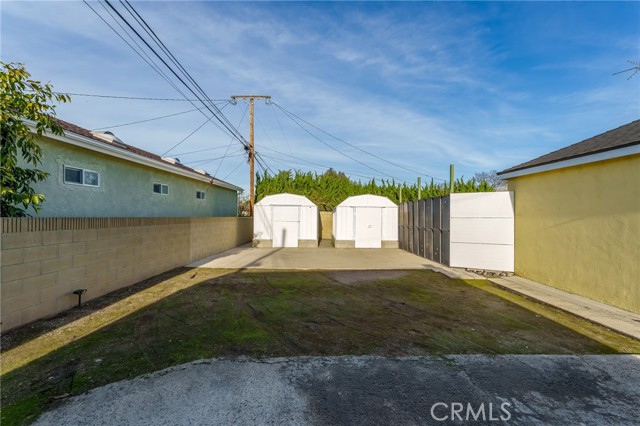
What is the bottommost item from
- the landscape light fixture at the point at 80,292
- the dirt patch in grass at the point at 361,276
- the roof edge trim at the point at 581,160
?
the dirt patch in grass at the point at 361,276

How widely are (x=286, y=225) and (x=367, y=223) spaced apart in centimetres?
468

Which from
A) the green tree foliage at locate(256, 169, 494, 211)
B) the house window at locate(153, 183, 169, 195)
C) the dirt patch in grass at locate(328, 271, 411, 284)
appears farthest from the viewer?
the green tree foliage at locate(256, 169, 494, 211)

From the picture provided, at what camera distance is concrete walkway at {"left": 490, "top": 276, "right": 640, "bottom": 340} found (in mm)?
4582

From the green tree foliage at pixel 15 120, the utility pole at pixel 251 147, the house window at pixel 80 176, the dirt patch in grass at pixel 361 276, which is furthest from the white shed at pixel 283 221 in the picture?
the green tree foliage at pixel 15 120

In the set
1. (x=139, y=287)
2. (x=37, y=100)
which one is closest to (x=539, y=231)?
(x=139, y=287)

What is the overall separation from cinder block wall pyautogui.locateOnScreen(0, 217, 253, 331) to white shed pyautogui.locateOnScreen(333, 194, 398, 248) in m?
9.18

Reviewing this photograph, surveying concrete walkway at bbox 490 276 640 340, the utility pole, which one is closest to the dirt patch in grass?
concrete walkway at bbox 490 276 640 340

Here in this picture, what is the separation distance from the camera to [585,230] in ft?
20.8

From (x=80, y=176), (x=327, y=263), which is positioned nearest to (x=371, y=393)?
(x=327, y=263)

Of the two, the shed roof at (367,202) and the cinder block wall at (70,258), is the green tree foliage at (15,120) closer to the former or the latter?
the cinder block wall at (70,258)

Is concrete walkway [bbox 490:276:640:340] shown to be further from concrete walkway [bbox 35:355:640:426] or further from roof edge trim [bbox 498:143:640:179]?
roof edge trim [bbox 498:143:640:179]

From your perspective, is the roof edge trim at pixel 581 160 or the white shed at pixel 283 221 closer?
the roof edge trim at pixel 581 160

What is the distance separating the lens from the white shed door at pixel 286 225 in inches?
638

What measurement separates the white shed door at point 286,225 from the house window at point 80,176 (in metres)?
9.05
